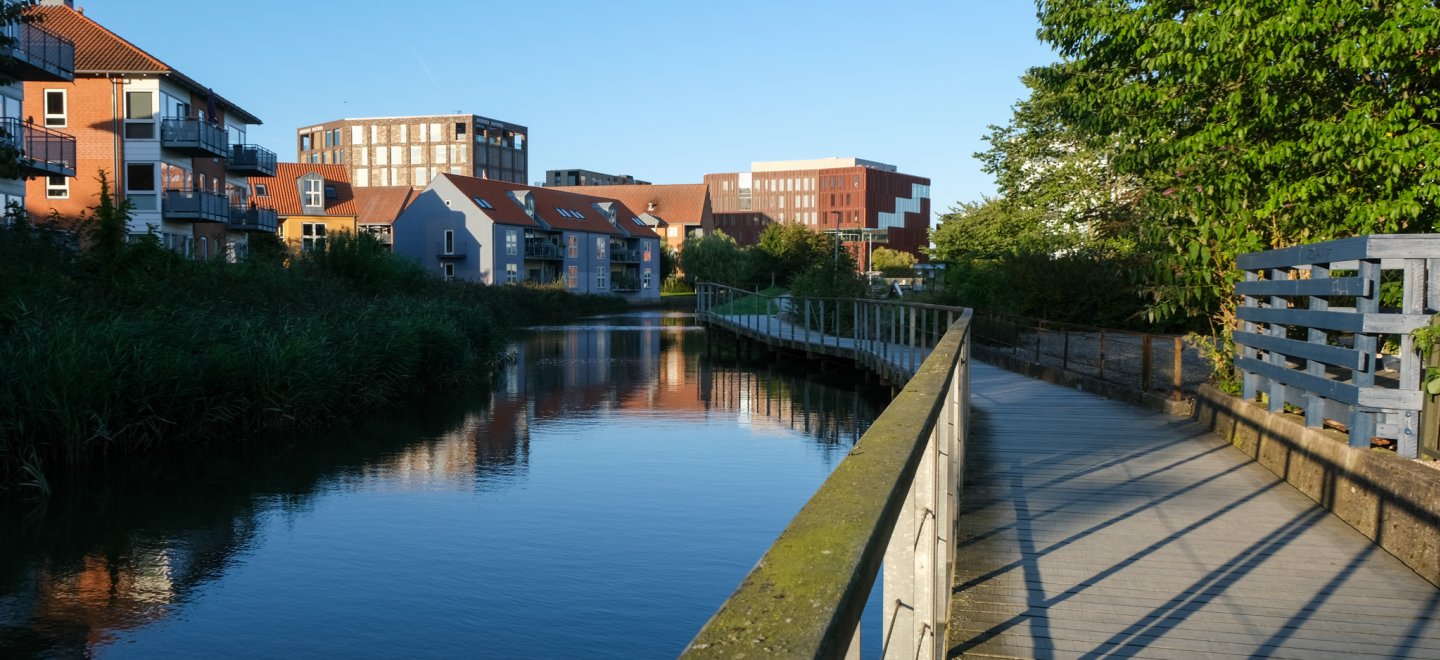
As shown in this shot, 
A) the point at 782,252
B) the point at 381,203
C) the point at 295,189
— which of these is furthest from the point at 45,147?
the point at 782,252

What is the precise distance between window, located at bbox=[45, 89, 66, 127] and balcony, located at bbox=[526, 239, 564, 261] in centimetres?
3685

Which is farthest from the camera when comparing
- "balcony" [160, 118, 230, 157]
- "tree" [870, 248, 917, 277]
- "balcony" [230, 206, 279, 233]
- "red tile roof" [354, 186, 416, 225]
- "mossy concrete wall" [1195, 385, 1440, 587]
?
"tree" [870, 248, 917, 277]

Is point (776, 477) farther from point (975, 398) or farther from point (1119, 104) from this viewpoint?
point (1119, 104)

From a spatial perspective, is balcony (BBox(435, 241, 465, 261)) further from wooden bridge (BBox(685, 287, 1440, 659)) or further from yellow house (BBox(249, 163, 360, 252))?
wooden bridge (BBox(685, 287, 1440, 659))

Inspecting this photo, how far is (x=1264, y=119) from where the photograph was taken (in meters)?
11.3

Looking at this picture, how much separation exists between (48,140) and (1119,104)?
98.3 ft

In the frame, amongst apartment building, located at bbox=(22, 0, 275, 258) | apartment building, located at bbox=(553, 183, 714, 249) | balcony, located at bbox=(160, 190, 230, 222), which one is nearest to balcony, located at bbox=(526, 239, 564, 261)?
apartment building, located at bbox=(22, 0, 275, 258)

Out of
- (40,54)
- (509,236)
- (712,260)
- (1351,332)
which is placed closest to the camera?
(1351,332)

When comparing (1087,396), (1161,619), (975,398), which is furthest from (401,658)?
(1087,396)

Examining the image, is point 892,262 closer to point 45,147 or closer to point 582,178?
point 582,178

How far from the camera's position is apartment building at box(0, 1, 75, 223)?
97.1ft

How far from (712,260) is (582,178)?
2469 inches

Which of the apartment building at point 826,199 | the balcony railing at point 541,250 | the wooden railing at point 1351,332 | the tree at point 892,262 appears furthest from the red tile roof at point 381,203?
the wooden railing at point 1351,332

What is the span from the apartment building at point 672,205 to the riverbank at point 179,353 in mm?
88524
